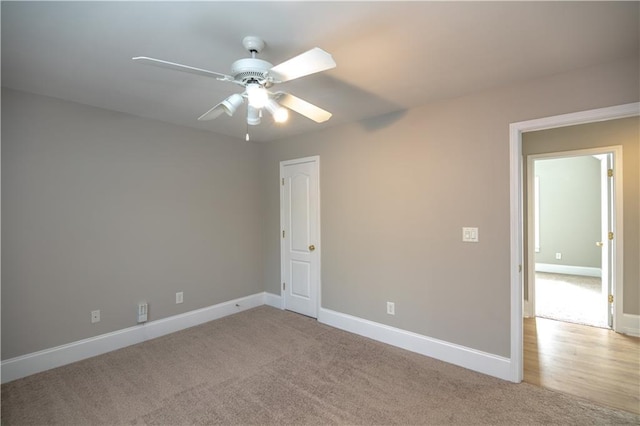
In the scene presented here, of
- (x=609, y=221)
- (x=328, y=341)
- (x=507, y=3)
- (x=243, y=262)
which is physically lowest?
(x=328, y=341)

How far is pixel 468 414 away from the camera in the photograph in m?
2.08


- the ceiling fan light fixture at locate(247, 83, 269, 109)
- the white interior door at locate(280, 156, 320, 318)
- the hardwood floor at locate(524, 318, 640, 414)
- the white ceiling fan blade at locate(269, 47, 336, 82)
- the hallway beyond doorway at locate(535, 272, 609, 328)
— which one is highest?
the white ceiling fan blade at locate(269, 47, 336, 82)

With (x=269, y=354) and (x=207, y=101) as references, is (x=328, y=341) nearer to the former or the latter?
(x=269, y=354)

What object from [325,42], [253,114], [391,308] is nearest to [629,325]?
[391,308]

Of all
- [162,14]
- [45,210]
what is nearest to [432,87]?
[162,14]

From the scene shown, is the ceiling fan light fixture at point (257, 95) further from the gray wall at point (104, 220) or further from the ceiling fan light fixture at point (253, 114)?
the gray wall at point (104, 220)

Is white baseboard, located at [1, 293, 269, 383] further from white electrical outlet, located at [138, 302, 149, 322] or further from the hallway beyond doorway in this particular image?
the hallway beyond doorway

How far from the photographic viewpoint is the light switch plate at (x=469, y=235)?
8.84 feet

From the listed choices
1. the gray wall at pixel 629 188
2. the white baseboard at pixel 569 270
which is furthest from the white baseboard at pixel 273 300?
the white baseboard at pixel 569 270

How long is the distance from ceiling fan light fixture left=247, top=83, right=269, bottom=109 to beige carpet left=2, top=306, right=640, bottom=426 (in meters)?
2.14

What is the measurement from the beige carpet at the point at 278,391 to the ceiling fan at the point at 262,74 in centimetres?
212

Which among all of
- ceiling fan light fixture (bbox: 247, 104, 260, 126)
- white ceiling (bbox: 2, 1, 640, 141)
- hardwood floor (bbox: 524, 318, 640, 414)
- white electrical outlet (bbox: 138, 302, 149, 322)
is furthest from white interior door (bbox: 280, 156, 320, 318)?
hardwood floor (bbox: 524, 318, 640, 414)

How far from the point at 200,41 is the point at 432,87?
6.15 ft

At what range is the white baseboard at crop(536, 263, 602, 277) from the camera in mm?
6082
